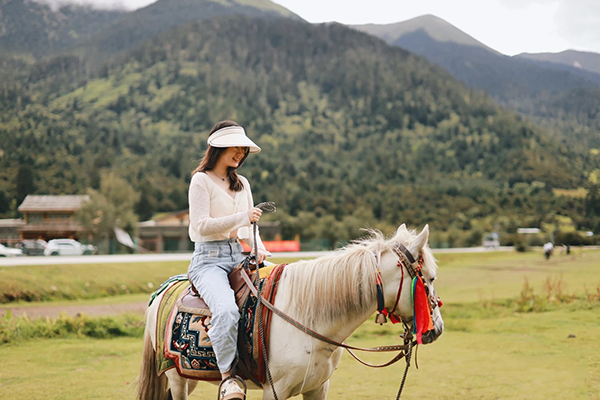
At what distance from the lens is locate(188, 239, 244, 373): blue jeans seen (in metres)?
4.15

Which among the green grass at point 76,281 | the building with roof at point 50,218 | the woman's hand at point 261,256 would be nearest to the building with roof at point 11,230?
the building with roof at point 50,218

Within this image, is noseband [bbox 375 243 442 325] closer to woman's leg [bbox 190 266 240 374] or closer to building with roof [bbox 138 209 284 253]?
woman's leg [bbox 190 266 240 374]

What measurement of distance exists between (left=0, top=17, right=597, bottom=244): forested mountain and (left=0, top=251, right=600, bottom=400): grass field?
14485mm

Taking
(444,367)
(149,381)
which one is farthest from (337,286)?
(444,367)

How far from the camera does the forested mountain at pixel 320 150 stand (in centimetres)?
8581

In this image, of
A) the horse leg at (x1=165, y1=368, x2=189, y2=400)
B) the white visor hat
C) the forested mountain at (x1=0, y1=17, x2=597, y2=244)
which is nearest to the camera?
the white visor hat

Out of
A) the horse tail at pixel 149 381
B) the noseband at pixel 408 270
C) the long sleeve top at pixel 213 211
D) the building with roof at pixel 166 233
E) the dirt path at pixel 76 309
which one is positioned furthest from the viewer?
the building with roof at pixel 166 233

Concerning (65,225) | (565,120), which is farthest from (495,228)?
(565,120)

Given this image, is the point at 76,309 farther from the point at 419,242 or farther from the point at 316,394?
the point at 419,242

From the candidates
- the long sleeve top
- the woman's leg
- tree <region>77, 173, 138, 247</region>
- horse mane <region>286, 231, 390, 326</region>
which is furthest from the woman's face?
tree <region>77, 173, 138, 247</region>

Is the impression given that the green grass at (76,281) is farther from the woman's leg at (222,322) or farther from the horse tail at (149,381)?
the woman's leg at (222,322)

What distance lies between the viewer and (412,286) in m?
4.04

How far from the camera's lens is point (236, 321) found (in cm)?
417

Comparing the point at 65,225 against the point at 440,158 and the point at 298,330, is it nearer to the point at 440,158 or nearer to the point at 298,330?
the point at 298,330
